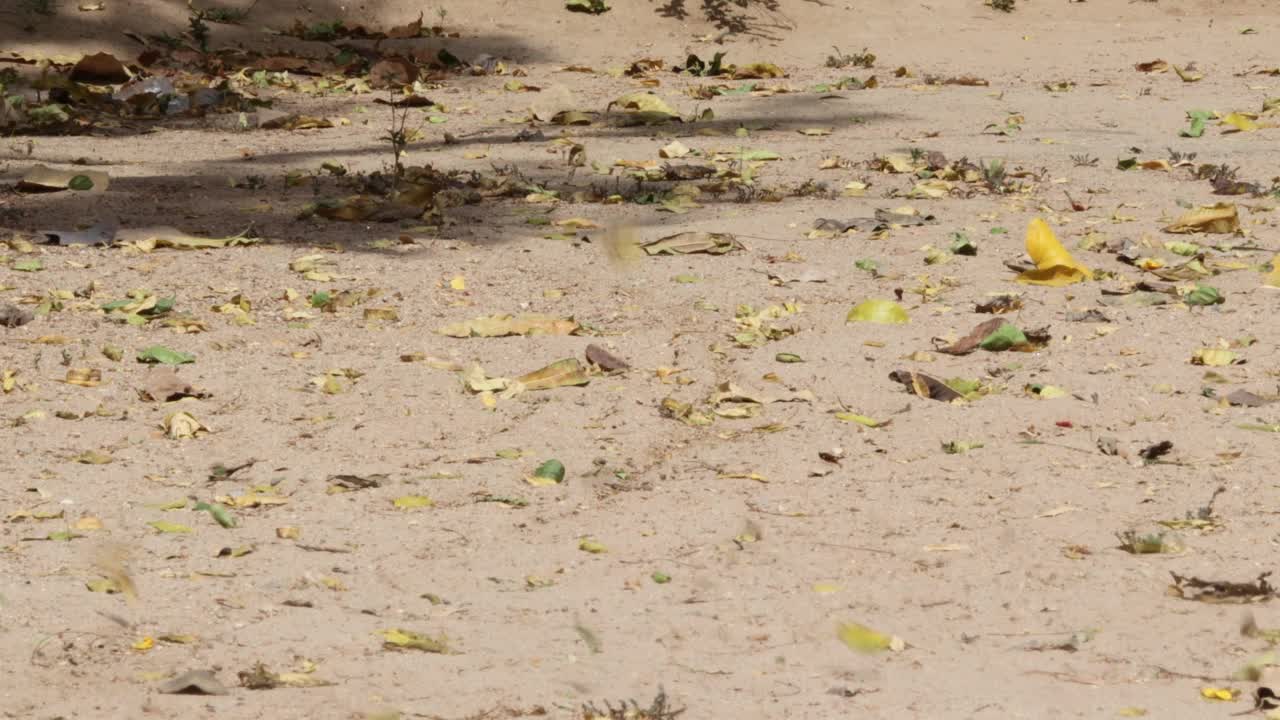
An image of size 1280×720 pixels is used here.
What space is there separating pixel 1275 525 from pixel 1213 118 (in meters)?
5.82

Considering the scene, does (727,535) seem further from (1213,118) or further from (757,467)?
(1213,118)

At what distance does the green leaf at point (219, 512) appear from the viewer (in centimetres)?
358

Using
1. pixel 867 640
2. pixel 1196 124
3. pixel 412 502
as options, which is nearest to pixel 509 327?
pixel 412 502

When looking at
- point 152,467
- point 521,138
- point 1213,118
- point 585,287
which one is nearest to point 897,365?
point 585,287

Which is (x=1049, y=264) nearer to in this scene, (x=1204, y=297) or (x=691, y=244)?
(x=1204, y=297)

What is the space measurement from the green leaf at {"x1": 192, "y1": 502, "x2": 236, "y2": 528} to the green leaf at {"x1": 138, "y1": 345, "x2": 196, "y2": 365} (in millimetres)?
1050

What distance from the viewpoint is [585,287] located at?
18.1ft

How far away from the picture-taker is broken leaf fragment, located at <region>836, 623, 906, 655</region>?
9.90ft

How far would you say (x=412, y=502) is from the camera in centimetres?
374

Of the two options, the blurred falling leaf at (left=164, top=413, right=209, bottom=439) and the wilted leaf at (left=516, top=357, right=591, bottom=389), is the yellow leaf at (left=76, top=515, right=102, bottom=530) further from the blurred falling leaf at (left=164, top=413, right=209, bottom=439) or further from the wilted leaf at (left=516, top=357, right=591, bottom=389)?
the wilted leaf at (left=516, top=357, right=591, bottom=389)

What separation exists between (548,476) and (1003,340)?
5.12ft

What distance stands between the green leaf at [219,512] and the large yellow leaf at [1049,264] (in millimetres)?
2906

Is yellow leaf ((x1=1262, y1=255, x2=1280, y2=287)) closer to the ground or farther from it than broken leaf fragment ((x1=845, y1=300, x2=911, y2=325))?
farther from it

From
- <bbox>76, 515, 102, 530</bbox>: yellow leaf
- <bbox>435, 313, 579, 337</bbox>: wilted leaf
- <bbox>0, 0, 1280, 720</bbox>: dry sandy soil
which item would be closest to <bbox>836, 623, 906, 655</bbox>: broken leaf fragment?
<bbox>0, 0, 1280, 720</bbox>: dry sandy soil
